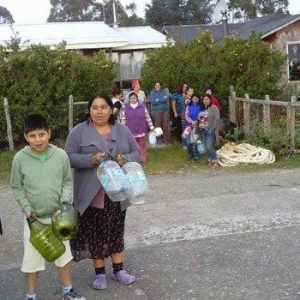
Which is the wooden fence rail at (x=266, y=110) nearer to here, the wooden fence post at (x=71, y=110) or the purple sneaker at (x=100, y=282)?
the wooden fence post at (x=71, y=110)

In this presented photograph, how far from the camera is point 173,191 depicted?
322 inches

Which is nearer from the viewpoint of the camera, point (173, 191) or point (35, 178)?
point (35, 178)

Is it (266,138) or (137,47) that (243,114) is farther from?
(137,47)

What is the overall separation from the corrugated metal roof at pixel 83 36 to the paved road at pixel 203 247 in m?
9.55

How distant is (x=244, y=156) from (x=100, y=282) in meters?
6.37

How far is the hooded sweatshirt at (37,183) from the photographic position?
3865 millimetres

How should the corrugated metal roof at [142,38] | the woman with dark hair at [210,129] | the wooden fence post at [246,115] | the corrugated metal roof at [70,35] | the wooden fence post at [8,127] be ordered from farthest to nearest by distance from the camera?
the corrugated metal roof at [142,38] < the corrugated metal roof at [70,35] < the wooden fence post at [246,115] < the wooden fence post at [8,127] < the woman with dark hair at [210,129]

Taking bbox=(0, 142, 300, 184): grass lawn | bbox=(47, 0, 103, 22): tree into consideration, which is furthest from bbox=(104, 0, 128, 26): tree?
bbox=(0, 142, 300, 184): grass lawn

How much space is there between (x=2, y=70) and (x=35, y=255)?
8658 millimetres

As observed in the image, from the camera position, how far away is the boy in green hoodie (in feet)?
12.7

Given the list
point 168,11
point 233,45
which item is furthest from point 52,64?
point 168,11

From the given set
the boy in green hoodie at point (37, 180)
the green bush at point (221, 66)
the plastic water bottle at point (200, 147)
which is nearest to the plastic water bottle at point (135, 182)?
the boy in green hoodie at point (37, 180)

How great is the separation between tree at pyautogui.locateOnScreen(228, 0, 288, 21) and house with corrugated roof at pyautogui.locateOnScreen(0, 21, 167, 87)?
3830cm

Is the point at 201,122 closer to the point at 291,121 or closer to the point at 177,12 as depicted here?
the point at 291,121
